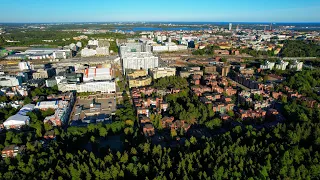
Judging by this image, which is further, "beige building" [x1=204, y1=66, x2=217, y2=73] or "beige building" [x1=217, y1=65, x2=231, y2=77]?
"beige building" [x1=204, y1=66, x2=217, y2=73]

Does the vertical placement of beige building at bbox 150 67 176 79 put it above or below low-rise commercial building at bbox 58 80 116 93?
above

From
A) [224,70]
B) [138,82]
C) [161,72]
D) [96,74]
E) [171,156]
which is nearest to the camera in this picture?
[171,156]

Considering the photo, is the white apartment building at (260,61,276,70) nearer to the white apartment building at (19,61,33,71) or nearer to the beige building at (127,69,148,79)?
the beige building at (127,69,148,79)

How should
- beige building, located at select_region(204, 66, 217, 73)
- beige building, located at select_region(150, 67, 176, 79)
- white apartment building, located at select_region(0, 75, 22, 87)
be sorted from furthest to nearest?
beige building, located at select_region(204, 66, 217, 73) → beige building, located at select_region(150, 67, 176, 79) → white apartment building, located at select_region(0, 75, 22, 87)

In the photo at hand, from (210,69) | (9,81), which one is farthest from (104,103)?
(210,69)

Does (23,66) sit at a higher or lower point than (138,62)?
lower

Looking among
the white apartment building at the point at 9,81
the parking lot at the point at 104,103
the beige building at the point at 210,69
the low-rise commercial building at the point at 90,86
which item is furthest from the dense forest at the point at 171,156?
the beige building at the point at 210,69

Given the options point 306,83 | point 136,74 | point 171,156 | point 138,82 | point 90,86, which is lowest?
point 171,156

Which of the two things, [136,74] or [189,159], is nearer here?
[189,159]

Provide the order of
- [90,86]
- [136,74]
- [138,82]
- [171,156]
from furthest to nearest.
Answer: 1. [136,74]
2. [138,82]
3. [90,86]
4. [171,156]

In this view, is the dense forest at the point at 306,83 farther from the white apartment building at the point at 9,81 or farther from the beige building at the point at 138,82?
the white apartment building at the point at 9,81

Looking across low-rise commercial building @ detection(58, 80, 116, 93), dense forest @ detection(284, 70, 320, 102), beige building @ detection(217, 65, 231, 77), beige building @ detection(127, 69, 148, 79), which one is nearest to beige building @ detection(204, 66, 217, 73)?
beige building @ detection(217, 65, 231, 77)

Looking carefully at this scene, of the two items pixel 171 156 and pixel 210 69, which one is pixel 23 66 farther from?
pixel 171 156

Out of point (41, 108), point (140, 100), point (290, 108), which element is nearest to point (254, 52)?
point (290, 108)
